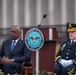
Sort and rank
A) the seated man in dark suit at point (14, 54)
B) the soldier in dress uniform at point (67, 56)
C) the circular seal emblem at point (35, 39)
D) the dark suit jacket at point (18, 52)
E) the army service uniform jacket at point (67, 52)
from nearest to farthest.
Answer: the circular seal emblem at point (35, 39) < the soldier in dress uniform at point (67, 56) < the army service uniform jacket at point (67, 52) < the seated man in dark suit at point (14, 54) < the dark suit jacket at point (18, 52)

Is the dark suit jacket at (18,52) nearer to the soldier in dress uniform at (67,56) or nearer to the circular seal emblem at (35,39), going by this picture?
the soldier in dress uniform at (67,56)

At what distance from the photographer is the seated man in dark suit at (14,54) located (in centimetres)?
828

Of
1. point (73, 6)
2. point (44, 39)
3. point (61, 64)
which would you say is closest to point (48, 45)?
point (44, 39)

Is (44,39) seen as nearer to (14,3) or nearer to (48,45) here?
(48,45)

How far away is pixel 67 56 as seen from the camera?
318 inches

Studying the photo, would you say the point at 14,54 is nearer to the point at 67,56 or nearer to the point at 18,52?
the point at 18,52

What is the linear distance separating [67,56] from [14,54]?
3.68ft

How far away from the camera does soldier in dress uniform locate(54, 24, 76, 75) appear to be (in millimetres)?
7855

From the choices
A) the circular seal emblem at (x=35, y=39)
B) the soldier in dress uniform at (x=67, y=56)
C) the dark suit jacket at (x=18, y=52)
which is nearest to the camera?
the circular seal emblem at (x=35, y=39)

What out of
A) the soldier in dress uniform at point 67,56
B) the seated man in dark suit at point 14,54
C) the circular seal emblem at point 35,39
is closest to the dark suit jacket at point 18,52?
the seated man in dark suit at point 14,54

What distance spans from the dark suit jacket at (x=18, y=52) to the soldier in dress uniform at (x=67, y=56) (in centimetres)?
62

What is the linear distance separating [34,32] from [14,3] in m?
7.07

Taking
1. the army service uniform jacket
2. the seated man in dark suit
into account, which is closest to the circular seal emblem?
the army service uniform jacket

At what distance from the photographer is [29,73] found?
830 centimetres
